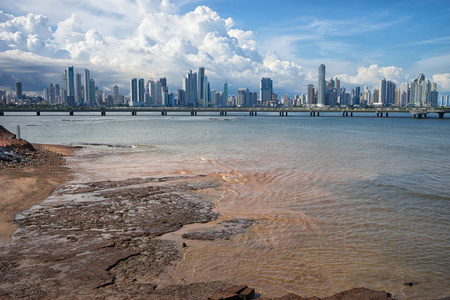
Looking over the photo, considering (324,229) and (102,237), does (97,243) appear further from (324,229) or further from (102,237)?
(324,229)

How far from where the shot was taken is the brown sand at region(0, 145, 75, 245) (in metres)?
11.6

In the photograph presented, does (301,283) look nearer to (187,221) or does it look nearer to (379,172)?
(187,221)

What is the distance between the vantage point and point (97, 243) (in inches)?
366

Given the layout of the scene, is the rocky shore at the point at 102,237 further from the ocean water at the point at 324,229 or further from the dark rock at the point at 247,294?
the ocean water at the point at 324,229

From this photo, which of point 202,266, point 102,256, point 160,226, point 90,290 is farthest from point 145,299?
point 160,226

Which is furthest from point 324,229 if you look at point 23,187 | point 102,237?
point 23,187

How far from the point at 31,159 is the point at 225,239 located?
20.8 m

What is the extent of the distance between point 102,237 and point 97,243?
1.63 feet

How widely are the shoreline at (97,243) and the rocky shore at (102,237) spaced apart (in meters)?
0.02

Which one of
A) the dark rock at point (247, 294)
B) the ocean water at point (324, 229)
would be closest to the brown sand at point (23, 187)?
the ocean water at point (324, 229)

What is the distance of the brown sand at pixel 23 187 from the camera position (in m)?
11.6

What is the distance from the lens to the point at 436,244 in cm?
1012

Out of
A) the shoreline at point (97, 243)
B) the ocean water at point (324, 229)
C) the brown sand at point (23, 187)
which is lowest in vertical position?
the ocean water at point (324, 229)

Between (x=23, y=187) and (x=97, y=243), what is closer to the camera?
(x=97, y=243)
